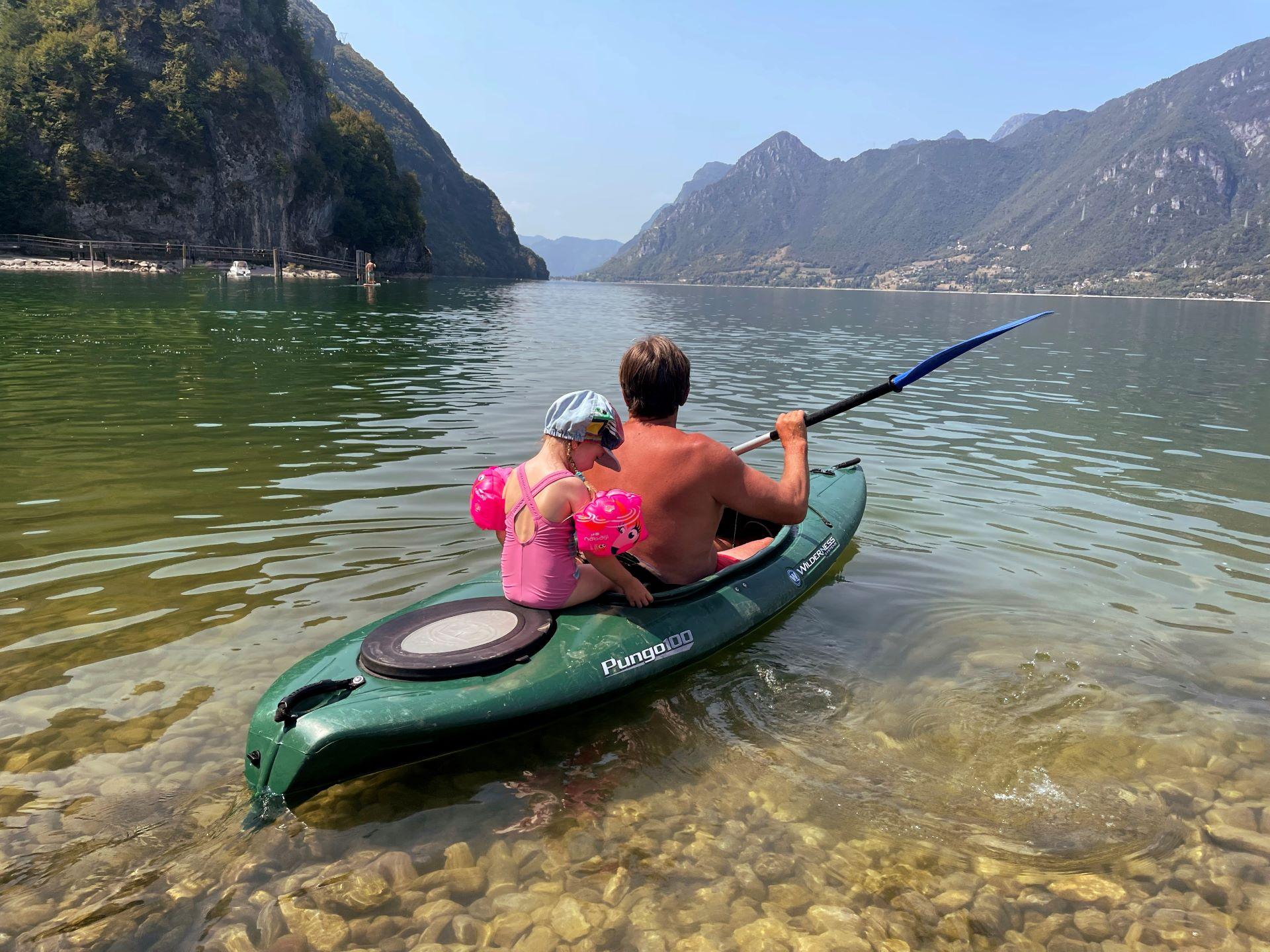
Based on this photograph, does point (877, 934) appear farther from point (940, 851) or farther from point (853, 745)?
point (853, 745)

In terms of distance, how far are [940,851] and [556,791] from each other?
1971mm

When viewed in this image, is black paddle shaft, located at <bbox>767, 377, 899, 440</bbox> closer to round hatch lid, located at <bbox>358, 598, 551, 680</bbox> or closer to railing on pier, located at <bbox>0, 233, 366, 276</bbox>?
round hatch lid, located at <bbox>358, 598, 551, 680</bbox>

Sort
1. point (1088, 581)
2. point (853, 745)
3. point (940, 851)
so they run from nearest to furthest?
point (940, 851) < point (853, 745) < point (1088, 581)

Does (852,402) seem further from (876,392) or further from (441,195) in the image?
(441,195)

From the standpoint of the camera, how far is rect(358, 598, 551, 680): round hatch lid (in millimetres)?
4215

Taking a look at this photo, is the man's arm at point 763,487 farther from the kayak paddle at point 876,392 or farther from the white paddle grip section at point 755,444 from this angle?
the white paddle grip section at point 755,444

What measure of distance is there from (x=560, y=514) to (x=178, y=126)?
301 ft

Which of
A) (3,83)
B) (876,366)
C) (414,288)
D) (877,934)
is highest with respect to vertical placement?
(3,83)

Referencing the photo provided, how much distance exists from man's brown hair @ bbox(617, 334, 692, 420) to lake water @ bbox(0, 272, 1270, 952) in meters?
1.97

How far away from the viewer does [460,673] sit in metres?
4.25

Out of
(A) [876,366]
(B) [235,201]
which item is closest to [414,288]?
(B) [235,201]

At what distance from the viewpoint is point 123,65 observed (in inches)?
2911

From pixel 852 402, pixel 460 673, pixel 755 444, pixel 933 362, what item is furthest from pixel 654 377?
pixel 933 362

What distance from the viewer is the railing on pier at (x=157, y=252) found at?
199ft
